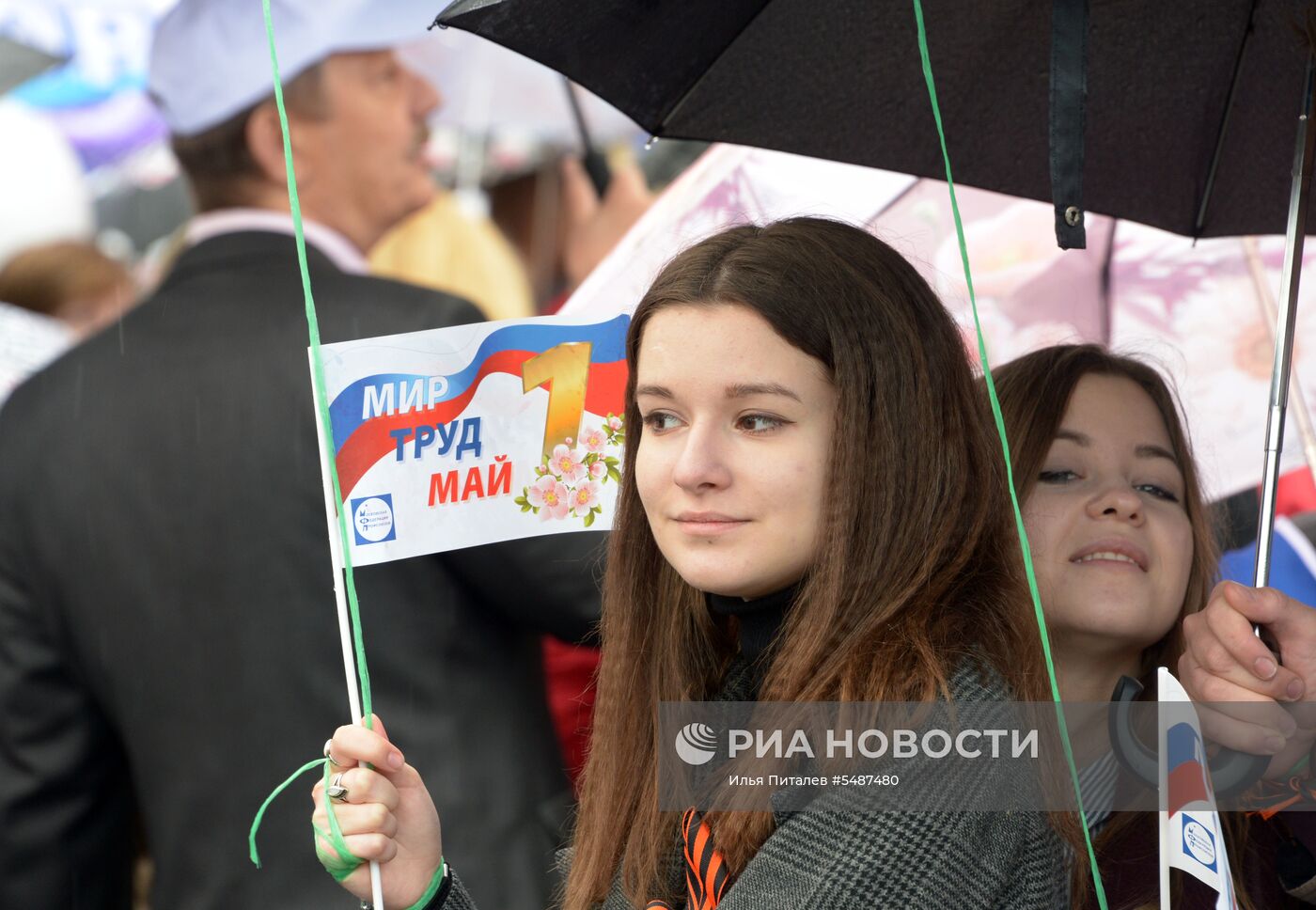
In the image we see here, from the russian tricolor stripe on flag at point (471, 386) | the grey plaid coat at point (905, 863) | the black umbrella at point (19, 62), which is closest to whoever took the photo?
the grey plaid coat at point (905, 863)

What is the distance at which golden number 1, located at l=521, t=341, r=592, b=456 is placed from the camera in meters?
2.42

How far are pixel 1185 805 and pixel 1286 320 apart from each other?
2.67 feet

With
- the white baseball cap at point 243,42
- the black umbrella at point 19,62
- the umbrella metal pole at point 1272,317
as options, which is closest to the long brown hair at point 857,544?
the umbrella metal pole at point 1272,317

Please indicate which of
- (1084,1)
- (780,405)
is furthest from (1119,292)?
(780,405)

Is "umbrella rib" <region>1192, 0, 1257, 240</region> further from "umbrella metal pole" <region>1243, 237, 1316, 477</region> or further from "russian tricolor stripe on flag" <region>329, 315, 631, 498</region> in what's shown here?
"russian tricolor stripe on flag" <region>329, 315, 631, 498</region>

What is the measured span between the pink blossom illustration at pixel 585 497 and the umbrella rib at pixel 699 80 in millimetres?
596

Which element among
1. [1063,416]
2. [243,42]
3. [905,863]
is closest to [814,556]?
[905,863]

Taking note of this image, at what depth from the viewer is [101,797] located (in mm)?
2998

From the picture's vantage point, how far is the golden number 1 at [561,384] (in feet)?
7.95

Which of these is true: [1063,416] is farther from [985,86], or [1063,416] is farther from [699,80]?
[699,80]

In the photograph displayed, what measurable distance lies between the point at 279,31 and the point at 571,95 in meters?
0.88

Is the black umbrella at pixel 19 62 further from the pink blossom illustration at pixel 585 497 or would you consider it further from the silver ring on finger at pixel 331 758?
the silver ring on finger at pixel 331 758

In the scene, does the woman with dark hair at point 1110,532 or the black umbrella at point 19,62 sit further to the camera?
the black umbrella at point 19,62

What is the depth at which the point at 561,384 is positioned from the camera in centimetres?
245
